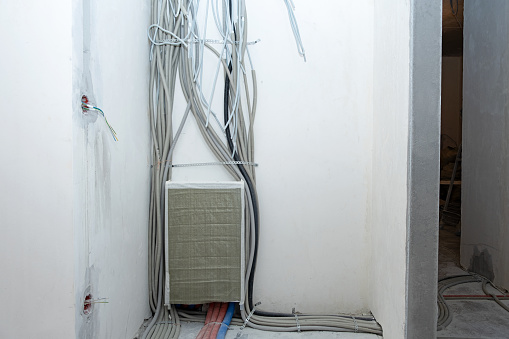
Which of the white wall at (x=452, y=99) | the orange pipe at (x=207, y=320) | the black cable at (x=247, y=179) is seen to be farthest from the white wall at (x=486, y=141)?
the white wall at (x=452, y=99)

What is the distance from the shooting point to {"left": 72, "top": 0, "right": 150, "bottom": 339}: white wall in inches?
52.1

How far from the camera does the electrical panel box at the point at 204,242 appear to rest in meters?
2.02

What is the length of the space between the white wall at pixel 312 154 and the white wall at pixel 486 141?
1.20 m

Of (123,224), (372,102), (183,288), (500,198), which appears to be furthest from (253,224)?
(500,198)

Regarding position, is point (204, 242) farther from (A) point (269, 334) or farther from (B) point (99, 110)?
(B) point (99, 110)

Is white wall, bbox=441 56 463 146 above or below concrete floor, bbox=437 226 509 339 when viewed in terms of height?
above

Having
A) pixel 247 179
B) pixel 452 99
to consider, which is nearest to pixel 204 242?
pixel 247 179

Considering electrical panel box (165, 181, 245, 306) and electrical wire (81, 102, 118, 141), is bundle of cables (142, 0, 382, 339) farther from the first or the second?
electrical wire (81, 102, 118, 141)

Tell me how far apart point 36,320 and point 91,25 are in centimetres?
110

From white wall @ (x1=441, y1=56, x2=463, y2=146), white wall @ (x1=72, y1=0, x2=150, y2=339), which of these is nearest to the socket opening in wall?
white wall @ (x1=72, y1=0, x2=150, y2=339)

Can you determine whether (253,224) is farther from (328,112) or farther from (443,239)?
(443,239)

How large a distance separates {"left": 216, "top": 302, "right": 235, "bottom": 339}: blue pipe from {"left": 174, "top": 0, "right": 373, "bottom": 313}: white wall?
17 cm

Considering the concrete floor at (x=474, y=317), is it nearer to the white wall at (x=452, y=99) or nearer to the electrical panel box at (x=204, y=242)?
the electrical panel box at (x=204, y=242)

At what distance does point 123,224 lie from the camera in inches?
67.3
